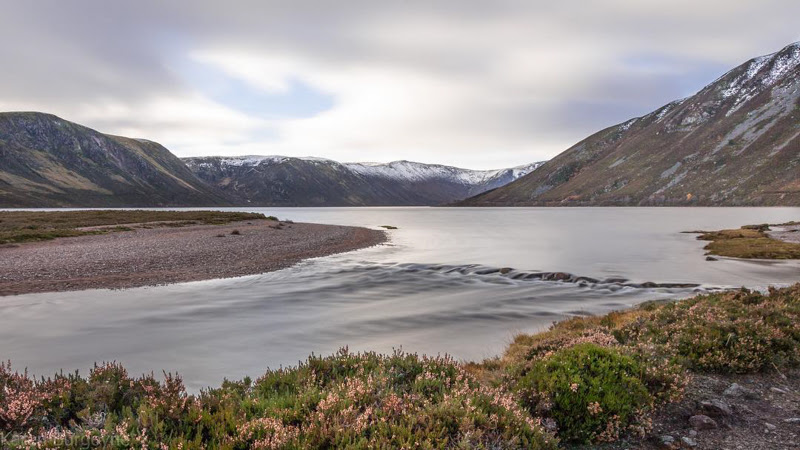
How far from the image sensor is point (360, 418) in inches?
217

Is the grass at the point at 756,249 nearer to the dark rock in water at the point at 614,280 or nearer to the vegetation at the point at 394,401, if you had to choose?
the dark rock in water at the point at 614,280

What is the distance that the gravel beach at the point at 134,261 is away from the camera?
26641mm

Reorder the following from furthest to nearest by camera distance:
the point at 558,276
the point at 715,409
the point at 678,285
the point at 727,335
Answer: the point at 558,276 → the point at 678,285 → the point at 727,335 → the point at 715,409

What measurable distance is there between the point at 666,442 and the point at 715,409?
165 cm

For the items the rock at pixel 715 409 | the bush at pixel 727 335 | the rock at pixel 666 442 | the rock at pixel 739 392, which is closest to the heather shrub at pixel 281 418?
the rock at pixel 666 442

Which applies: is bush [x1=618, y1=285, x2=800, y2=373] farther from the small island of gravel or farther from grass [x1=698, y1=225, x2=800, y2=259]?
grass [x1=698, y1=225, x2=800, y2=259]

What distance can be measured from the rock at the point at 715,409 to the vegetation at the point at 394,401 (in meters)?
0.44

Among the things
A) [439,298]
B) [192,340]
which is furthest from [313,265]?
[192,340]

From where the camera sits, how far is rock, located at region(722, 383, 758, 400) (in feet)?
28.0

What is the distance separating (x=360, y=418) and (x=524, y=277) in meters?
28.0

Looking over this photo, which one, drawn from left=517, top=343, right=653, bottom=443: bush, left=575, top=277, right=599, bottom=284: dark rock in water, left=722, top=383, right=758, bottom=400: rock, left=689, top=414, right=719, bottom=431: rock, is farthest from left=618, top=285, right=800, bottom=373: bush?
left=575, top=277, right=599, bottom=284: dark rock in water

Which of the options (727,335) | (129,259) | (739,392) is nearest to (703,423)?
(739,392)

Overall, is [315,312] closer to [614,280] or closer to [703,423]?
[703,423]

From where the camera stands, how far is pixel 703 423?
7426mm
